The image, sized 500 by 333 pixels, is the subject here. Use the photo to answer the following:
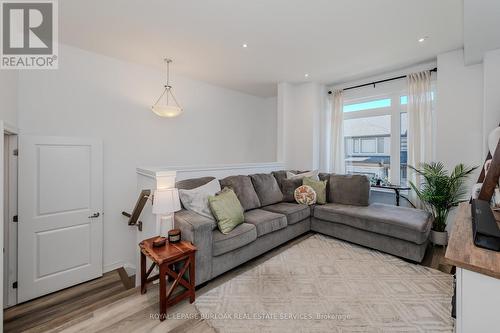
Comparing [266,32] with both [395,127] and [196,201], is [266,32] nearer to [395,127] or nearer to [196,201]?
[196,201]

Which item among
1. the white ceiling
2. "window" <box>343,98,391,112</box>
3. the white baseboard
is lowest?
the white baseboard

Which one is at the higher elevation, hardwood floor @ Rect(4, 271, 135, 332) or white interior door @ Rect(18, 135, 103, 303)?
white interior door @ Rect(18, 135, 103, 303)

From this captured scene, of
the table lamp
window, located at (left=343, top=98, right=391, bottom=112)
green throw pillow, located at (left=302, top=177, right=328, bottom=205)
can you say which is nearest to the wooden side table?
the table lamp

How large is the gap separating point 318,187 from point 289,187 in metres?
0.51

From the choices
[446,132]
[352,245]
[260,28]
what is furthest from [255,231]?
[446,132]

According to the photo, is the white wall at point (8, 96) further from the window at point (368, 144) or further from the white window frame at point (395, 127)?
the white window frame at point (395, 127)

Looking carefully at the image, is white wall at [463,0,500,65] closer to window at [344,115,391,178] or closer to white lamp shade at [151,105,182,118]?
window at [344,115,391,178]

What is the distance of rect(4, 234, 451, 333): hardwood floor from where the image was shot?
173 centimetres

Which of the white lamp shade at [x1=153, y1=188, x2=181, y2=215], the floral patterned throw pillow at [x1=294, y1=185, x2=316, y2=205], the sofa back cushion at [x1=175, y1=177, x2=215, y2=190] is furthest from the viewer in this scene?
the floral patterned throw pillow at [x1=294, y1=185, x2=316, y2=205]

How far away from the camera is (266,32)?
260 cm

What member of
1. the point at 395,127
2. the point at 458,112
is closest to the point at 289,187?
the point at 395,127

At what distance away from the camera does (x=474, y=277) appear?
853 mm

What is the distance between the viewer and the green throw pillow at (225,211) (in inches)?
96.4

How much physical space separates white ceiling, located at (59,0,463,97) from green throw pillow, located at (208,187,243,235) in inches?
81.3
